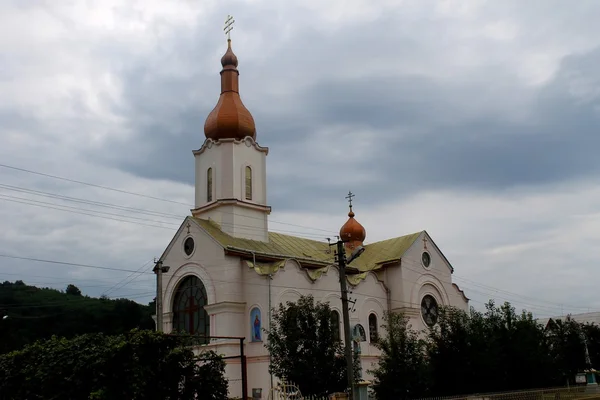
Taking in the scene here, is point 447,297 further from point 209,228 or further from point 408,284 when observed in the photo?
point 209,228

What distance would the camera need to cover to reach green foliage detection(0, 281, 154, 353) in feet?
180

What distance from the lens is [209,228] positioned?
3409cm

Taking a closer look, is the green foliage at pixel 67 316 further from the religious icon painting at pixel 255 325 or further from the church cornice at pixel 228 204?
the religious icon painting at pixel 255 325

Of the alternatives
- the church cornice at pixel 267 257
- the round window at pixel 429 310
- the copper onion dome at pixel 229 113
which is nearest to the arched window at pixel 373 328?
the church cornice at pixel 267 257

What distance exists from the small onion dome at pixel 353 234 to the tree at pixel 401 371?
19.6 metres

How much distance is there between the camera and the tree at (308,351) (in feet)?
76.7

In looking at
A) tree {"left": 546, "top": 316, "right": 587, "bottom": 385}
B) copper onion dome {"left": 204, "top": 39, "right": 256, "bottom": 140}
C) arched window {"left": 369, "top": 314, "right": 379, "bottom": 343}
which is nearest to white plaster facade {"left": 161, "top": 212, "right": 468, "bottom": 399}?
arched window {"left": 369, "top": 314, "right": 379, "bottom": 343}

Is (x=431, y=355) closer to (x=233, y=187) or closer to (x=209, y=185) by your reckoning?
(x=233, y=187)

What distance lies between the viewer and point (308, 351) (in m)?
24.0

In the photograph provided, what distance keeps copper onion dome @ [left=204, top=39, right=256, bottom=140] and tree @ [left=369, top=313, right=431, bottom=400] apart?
17269 mm

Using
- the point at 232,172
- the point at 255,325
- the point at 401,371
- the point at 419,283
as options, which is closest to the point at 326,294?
the point at 255,325

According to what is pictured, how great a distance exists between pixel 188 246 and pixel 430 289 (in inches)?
627

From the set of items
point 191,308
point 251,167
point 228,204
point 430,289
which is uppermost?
point 251,167

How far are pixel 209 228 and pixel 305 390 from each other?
13178 mm
